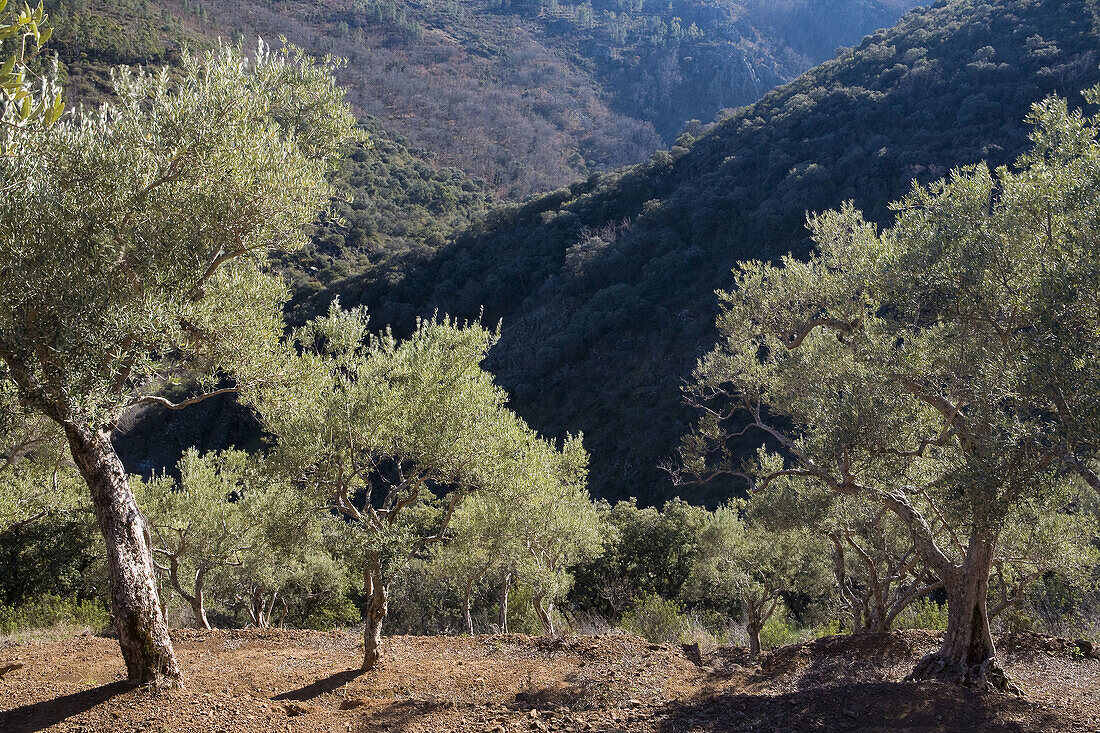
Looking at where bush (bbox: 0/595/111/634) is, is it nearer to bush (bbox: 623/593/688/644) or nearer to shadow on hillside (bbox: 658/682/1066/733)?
bush (bbox: 623/593/688/644)

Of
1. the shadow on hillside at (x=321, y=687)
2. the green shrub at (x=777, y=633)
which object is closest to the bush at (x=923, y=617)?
the green shrub at (x=777, y=633)

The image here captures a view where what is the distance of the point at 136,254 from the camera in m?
7.54

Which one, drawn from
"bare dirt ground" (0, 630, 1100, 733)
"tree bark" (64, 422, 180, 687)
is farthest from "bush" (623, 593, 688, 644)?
"tree bark" (64, 422, 180, 687)

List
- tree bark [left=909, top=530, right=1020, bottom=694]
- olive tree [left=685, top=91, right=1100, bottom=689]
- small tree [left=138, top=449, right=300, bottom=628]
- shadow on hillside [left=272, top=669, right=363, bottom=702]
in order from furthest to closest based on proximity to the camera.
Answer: small tree [left=138, top=449, right=300, bottom=628] → shadow on hillside [left=272, top=669, right=363, bottom=702] → tree bark [left=909, top=530, right=1020, bottom=694] → olive tree [left=685, top=91, right=1100, bottom=689]

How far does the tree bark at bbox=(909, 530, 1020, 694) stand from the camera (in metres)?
8.57

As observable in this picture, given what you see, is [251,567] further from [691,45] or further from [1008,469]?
[691,45]

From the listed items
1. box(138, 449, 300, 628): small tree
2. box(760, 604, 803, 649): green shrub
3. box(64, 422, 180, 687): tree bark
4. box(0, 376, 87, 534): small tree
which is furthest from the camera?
box(760, 604, 803, 649): green shrub

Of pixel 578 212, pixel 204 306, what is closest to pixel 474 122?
pixel 578 212

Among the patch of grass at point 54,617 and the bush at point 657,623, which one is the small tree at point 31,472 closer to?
the patch of grass at point 54,617

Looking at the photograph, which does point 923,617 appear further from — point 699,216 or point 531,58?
point 531,58

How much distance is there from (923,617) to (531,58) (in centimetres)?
18089

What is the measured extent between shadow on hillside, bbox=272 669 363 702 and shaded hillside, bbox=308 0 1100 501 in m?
35.1

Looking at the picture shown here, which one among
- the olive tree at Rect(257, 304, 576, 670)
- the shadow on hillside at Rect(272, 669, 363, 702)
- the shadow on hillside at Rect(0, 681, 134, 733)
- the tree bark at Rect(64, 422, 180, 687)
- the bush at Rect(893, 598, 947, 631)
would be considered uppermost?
the olive tree at Rect(257, 304, 576, 670)

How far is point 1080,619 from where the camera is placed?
16.3 metres
